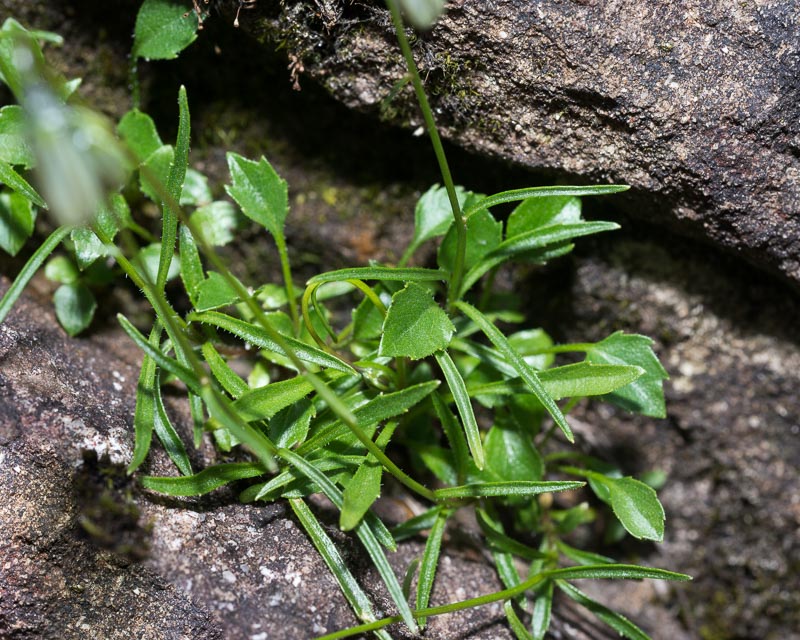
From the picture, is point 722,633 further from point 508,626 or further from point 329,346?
point 329,346

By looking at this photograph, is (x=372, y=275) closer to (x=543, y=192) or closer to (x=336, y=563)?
(x=543, y=192)

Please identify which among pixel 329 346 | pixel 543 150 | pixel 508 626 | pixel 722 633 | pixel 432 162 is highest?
pixel 543 150

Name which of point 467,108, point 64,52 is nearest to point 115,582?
point 467,108

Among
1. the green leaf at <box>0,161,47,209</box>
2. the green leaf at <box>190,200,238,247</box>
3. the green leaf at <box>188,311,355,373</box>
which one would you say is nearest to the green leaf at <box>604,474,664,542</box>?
the green leaf at <box>188,311,355,373</box>

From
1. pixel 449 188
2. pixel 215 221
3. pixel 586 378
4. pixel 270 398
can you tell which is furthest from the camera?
pixel 215 221

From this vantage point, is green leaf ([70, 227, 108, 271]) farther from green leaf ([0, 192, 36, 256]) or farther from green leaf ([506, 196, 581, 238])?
green leaf ([506, 196, 581, 238])

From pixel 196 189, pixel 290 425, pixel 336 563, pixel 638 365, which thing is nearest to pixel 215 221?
pixel 196 189
